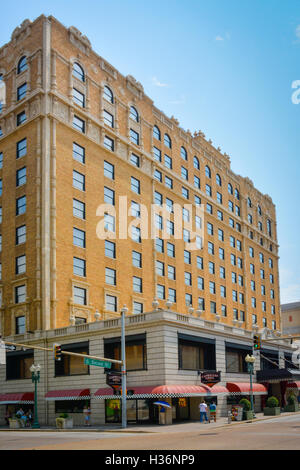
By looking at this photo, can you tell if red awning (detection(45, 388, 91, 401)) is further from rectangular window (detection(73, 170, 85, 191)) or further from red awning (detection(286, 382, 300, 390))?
red awning (detection(286, 382, 300, 390))

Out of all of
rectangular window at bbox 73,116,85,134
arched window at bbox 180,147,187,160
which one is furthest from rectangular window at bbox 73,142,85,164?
arched window at bbox 180,147,187,160

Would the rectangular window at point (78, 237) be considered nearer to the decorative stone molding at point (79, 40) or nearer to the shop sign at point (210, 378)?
the shop sign at point (210, 378)

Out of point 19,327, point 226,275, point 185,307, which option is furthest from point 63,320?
point 226,275

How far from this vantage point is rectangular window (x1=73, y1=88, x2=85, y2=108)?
55100 millimetres

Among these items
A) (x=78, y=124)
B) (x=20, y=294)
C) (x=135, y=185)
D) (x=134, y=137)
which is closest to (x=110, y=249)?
(x=135, y=185)

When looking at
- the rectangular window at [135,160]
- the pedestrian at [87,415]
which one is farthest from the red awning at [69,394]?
the rectangular window at [135,160]

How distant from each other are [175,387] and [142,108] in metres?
36.2

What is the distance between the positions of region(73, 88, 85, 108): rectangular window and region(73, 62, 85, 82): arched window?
159 centimetres

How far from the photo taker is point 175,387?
39.2m

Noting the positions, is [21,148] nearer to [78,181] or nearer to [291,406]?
[78,181]

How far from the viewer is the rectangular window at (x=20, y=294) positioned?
162 feet

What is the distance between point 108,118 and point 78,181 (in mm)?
9873

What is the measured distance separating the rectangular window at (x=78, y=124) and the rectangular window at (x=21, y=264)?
13.9 m

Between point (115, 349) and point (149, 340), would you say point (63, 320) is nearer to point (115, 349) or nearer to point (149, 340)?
point (115, 349)
